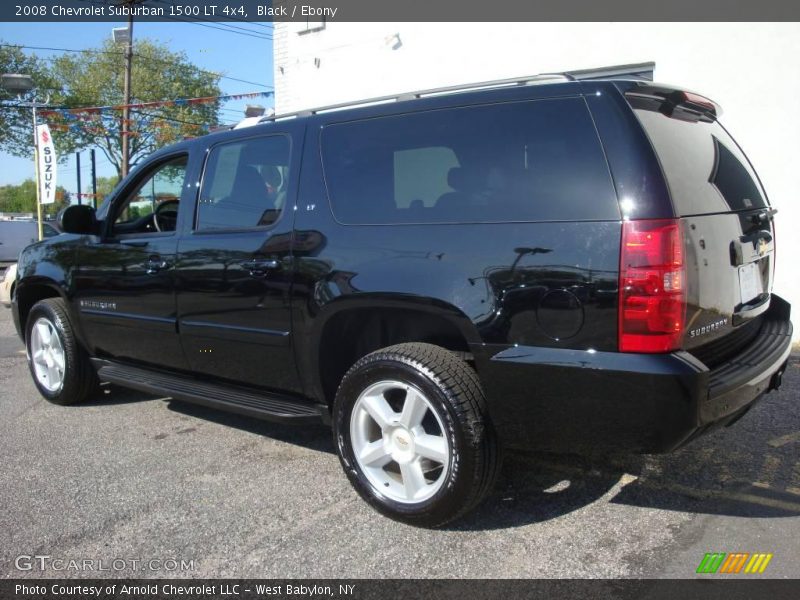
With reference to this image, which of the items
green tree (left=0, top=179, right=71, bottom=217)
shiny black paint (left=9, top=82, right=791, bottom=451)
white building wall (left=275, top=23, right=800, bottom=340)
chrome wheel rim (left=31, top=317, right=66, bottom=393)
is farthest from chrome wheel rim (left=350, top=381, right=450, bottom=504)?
green tree (left=0, top=179, right=71, bottom=217)

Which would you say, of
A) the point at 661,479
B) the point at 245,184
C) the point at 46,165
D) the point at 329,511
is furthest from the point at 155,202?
the point at 46,165

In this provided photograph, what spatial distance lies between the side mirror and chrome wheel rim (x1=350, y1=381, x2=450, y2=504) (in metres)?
2.50

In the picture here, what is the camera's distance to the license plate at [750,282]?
297cm

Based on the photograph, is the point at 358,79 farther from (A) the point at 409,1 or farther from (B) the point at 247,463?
(B) the point at 247,463

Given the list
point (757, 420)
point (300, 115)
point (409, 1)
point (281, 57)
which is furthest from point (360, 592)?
point (281, 57)

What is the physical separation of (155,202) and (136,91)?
126 feet

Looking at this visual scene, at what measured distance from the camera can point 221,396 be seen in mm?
3744

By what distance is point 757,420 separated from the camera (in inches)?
175

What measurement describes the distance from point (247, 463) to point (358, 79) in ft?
25.1

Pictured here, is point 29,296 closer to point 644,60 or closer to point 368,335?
point 368,335

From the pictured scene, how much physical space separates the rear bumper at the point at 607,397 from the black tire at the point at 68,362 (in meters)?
3.31

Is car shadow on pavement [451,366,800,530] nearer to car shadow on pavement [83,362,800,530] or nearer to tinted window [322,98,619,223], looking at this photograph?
car shadow on pavement [83,362,800,530]

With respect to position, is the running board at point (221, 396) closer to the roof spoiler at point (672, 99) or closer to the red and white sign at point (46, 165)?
the roof spoiler at point (672, 99)

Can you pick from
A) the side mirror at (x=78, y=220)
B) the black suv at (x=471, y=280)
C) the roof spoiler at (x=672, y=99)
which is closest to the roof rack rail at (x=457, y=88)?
the black suv at (x=471, y=280)
